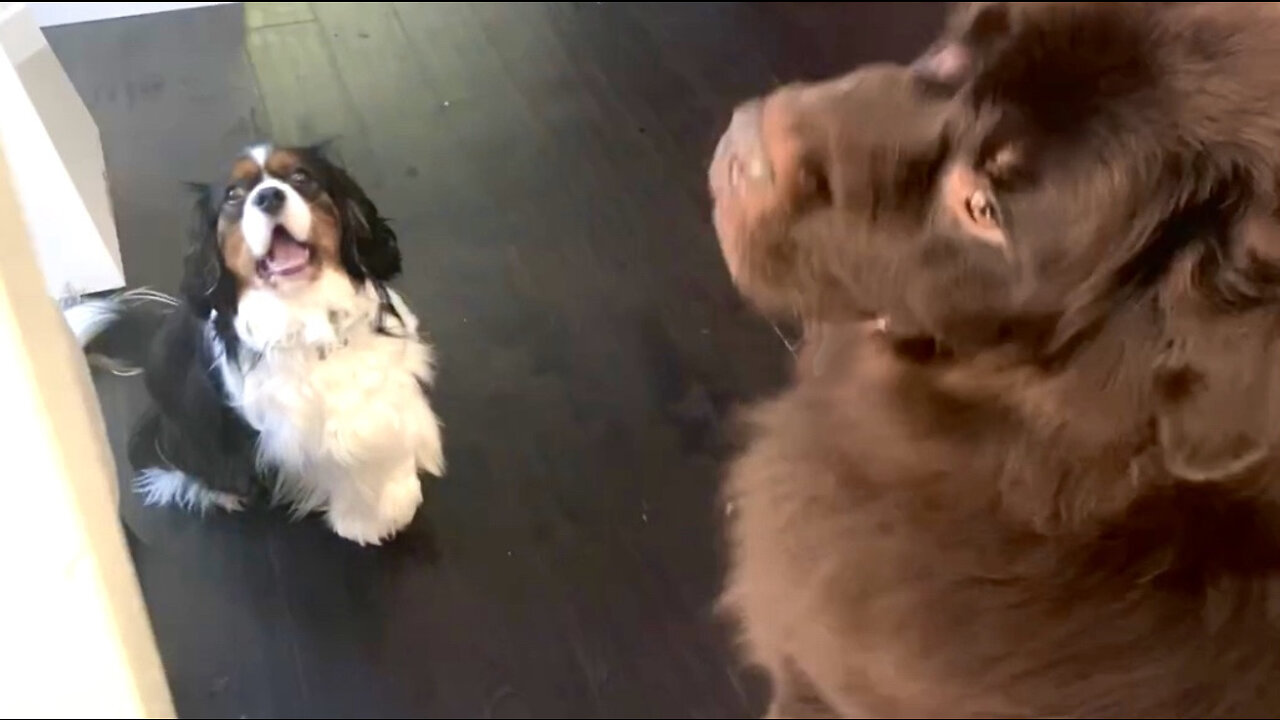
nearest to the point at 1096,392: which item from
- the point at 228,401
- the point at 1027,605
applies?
the point at 1027,605

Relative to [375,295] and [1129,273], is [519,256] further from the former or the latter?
[1129,273]

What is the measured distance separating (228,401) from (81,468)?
0.32 meters

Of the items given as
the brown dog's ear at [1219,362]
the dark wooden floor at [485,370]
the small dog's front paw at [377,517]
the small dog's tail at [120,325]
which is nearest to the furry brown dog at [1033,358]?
the brown dog's ear at [1219,362]

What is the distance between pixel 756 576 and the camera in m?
1.12

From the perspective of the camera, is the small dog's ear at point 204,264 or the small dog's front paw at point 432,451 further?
the small dog's front paw at point 432,451

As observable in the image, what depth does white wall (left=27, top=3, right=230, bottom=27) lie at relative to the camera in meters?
1.08

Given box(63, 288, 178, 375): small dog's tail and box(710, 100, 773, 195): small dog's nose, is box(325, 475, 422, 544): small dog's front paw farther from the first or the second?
box(710, 100, 773, 195): small dog's nose

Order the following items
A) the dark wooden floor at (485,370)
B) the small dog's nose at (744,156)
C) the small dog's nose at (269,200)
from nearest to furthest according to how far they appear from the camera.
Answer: the small dog's nose at (744,156), the small dog's nose at (269,200), the dark wooden floor at (485,370)

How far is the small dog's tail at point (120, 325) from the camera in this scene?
1.03 m

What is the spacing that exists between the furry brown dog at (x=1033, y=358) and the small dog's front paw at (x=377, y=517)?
0.40 meters

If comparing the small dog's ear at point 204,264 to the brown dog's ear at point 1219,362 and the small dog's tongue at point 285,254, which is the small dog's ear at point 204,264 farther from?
the brown dog's ear at point 1219,362

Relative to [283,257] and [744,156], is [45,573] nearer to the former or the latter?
[283,257]

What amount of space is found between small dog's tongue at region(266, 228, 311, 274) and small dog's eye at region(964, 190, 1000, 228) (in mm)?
568

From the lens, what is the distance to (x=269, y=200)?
3.53ft
